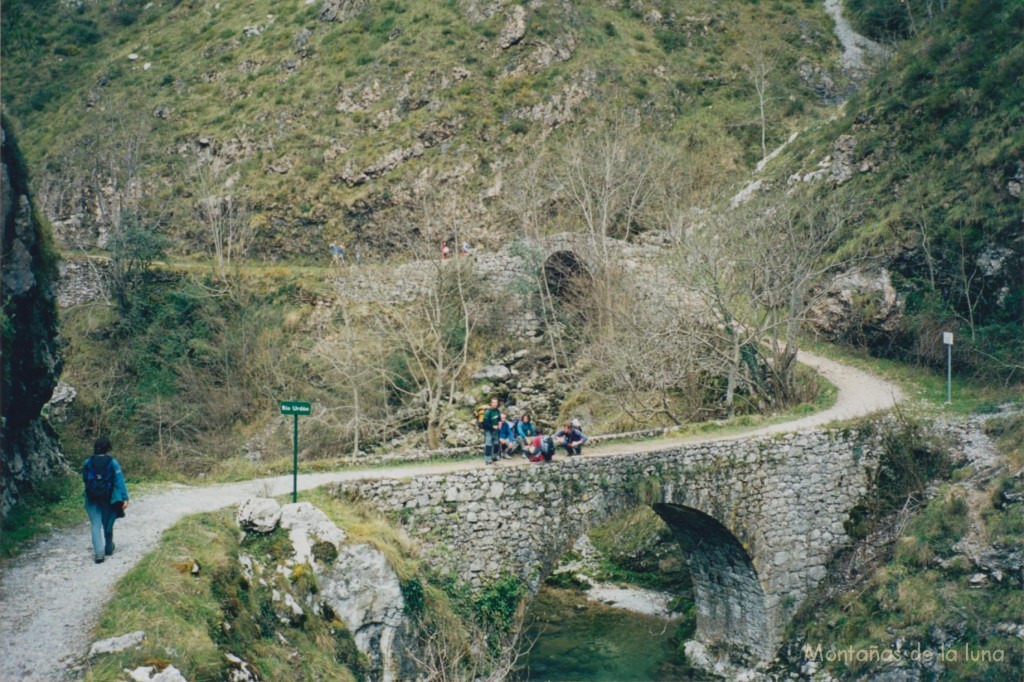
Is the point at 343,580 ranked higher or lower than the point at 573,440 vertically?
lower

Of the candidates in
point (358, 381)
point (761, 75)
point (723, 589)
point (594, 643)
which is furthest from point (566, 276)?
point (761, 75)

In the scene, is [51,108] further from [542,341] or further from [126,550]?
[126,550]

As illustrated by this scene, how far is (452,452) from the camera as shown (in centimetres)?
1948

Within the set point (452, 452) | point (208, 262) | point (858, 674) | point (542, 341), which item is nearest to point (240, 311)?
point (208, 262)

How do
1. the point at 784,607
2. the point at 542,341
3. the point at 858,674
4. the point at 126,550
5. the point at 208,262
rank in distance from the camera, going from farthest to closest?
the point at 208,262 → the point at 542,341 → the point at 784,607 → the point at 858,674 → the point at 126,550

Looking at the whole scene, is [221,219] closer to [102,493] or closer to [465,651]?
[465,651]

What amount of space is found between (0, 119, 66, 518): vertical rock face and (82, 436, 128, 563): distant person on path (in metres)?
2.69

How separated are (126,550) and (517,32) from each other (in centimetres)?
4367

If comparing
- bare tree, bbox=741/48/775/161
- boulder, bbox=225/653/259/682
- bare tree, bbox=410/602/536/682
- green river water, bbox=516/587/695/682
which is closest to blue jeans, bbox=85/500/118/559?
boulder, bbox=225/653/259/682

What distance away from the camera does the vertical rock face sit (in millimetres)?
14062

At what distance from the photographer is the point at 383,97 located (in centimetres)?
4884

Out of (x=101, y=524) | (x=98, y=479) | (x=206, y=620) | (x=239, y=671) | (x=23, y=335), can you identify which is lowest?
(x=239, y=671)

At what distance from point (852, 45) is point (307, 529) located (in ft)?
179

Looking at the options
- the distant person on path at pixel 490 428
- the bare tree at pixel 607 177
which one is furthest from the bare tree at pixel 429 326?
the distant person on path at pixel 490 428
